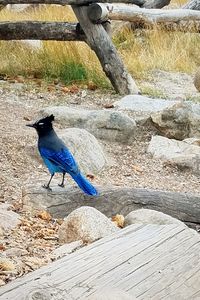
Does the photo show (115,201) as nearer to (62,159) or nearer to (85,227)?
(62,159)

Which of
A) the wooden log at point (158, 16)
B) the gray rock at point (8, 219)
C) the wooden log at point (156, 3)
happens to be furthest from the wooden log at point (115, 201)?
the wooden log at point (156, 3)

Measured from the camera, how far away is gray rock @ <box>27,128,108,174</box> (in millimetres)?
5730

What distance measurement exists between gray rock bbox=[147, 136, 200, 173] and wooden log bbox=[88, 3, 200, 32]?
280cm

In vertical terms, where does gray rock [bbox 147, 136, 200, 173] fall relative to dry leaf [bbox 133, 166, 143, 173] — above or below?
below

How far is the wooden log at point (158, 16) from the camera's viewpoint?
33.0 feet

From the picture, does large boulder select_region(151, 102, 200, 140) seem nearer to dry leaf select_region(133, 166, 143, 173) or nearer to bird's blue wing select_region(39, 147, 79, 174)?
dry leaf select_region(133, 166, 143, 173)

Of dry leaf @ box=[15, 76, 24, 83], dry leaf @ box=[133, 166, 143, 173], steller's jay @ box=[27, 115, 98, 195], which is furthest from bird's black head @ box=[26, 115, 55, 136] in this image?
dry leaf @ box=[15, 76, 24, 83]

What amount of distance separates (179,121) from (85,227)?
3.55 meters

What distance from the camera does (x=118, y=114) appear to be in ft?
22.1

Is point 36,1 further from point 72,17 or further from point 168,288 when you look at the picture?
point 168,288

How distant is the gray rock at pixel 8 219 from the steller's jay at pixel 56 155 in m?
0.29

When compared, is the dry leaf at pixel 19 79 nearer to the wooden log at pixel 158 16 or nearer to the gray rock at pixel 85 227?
the wooden log at pixel 158 16

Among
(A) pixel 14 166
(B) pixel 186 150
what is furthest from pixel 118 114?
(A) pixel 14 166

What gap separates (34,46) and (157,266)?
7450 millimetres
